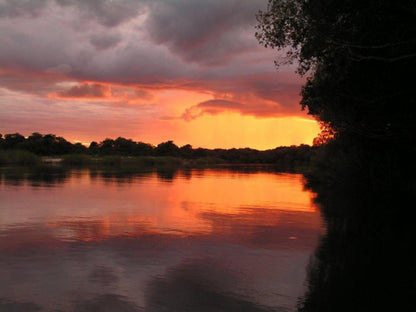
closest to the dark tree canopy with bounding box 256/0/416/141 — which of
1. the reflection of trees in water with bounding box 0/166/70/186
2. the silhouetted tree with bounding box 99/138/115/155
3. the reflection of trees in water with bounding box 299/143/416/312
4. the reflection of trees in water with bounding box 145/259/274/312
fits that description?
the reflection of trees in water with bounding box 299/143/416/312

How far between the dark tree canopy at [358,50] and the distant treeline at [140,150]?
89.7 meters

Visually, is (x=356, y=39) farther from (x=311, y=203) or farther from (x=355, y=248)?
(x=311, y=203)

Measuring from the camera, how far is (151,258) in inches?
384

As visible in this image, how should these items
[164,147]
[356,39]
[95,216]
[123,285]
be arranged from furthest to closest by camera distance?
1. [164,147]
2. [95,216]
3. [356,39]
4. [123,285]

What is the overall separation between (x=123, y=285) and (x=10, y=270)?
2.58 meters

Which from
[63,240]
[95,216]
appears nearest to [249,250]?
[63,240]

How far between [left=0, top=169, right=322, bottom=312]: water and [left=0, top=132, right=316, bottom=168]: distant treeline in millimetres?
93173

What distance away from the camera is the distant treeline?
12231cm

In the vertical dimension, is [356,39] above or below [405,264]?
above

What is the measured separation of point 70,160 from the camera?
8469cm

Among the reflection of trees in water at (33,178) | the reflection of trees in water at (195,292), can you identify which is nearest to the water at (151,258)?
the reflection of trees in water at (195,292)

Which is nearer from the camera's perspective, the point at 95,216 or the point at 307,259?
the point at 307,259

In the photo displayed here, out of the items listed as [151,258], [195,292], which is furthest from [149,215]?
[195,292]

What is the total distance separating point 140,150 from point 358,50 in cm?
14120
